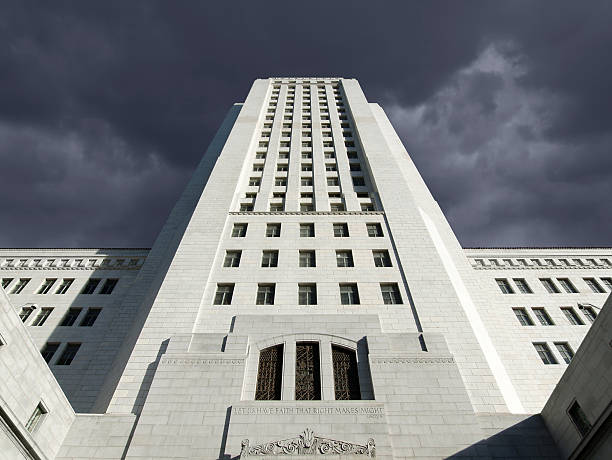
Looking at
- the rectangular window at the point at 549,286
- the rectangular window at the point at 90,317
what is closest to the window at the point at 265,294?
the rectangular window at the point at 90,317

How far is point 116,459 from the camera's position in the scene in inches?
611

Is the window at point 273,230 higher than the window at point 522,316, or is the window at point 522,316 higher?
the window at point 273,230

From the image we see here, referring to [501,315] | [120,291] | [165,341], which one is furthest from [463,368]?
[120,291]

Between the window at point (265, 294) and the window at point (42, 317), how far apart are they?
20.3 meters

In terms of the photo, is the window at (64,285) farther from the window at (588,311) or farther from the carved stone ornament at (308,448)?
the window at (588,311)

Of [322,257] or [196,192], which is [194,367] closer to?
[322,257]

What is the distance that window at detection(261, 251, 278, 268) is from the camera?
26638 mm

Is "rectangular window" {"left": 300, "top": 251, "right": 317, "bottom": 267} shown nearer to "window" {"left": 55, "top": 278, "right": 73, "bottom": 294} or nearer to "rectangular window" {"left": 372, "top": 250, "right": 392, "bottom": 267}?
"rectangular window" {"left": 372, "top": 250, "right": 392, "bottom": 267}

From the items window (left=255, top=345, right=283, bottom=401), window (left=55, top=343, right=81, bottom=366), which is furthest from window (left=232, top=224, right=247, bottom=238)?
window (left=55, top=343, right=81, bottom=366)

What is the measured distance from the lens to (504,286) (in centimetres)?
3372

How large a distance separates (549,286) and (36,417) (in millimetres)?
40275

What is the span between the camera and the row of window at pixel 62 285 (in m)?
32.6

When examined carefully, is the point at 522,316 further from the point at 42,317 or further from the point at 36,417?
the point at 42,317

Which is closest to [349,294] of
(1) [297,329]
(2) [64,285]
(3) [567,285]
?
(1) [297,329]
